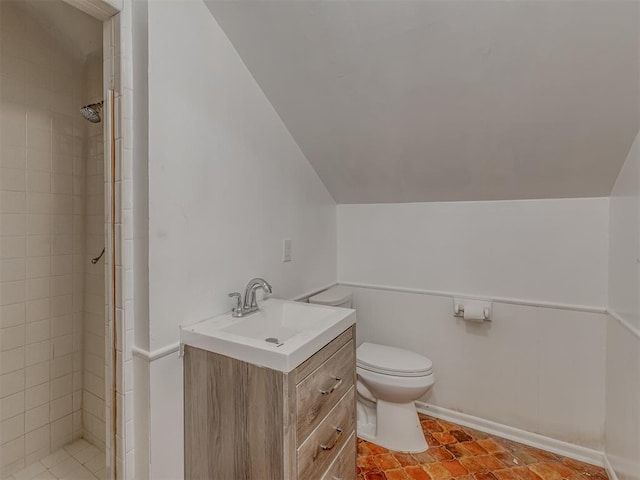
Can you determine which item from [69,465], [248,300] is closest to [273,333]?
[248,300]

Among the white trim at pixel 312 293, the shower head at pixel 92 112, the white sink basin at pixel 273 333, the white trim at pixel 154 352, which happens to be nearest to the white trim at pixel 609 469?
the white sink basin at pixel 273 333

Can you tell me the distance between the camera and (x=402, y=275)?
7.23 feet

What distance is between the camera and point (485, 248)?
1.94 m

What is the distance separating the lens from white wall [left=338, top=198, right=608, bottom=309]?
1.71 meters

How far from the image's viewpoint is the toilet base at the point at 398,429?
68.9 inches

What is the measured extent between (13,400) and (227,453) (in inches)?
45.0

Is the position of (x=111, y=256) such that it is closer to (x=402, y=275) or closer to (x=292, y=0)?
(x=292, y=0)

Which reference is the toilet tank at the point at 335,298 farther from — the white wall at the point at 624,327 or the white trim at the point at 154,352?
the white wall at the point at 624,327

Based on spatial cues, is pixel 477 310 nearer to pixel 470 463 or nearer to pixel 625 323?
pixel 625 323

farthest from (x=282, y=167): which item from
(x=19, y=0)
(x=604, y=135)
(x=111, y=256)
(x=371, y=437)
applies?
(x=371, y=437)

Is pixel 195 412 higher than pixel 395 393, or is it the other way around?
pixel 195 412

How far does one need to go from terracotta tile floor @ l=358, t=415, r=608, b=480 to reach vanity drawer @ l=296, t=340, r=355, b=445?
576 mm

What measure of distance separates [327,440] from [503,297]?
54.2 inches

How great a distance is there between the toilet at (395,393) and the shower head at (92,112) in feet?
5.86
